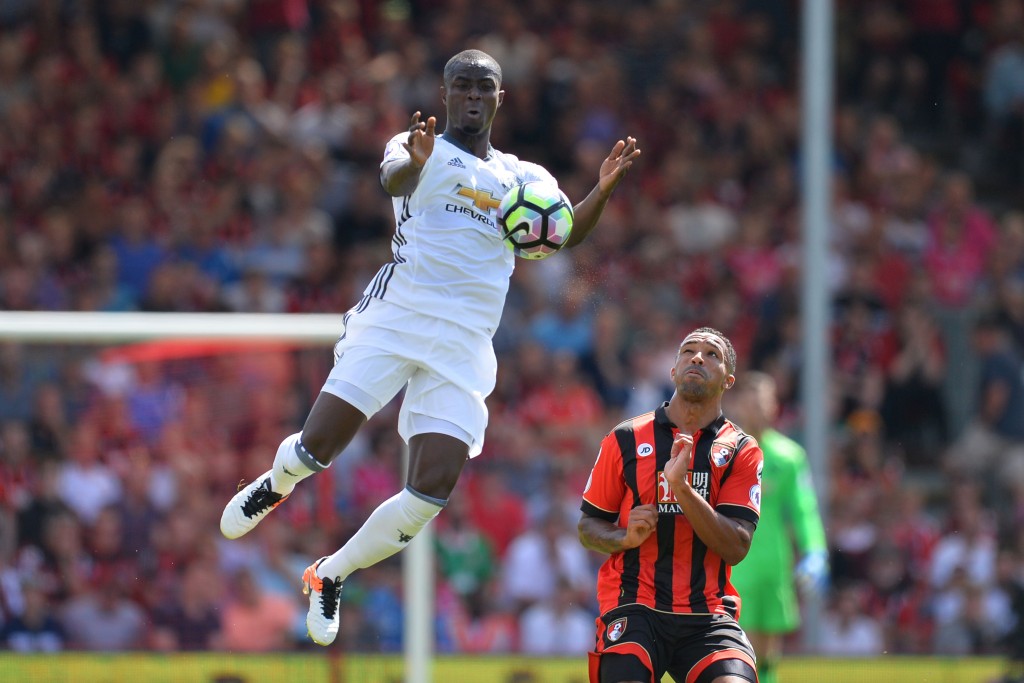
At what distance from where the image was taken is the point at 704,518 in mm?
5551

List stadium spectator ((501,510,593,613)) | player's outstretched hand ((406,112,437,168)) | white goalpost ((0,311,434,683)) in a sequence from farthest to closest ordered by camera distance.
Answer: stadium spectator ((501,510,593,613)) → white goalpost ((0,311,434,683)) → player's outstretched hand ((406,112,437,168))

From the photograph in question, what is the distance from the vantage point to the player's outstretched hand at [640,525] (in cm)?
558

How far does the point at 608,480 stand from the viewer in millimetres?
5820

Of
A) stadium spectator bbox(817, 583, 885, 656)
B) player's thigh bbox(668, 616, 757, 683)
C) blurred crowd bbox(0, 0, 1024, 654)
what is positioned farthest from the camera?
stadium spectator bbox(817, 583, 885, 656)

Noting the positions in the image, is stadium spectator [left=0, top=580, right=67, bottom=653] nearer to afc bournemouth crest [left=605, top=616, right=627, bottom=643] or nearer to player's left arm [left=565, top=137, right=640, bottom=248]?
afc bournemouth crest [left=605, top=616, right=627, bottom=643]

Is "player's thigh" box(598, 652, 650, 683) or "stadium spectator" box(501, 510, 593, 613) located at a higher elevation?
"stadium spectator" box(501, 510, 593, 613)

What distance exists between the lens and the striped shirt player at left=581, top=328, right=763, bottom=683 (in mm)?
5609

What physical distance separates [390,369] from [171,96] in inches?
271

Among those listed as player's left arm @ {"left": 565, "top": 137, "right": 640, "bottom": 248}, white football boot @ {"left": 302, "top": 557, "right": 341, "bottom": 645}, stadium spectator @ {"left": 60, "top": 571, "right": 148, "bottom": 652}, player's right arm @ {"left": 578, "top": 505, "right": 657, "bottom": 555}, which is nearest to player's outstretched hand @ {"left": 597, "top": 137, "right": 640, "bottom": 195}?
player's left arm @ {"left": 565, "top": 137, "right": 640, "bottom": 248}

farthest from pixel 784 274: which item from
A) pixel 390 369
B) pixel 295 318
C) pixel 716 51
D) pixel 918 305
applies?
pixel 390 369

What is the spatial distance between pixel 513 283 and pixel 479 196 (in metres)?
5.22

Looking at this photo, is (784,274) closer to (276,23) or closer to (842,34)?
(842,34)

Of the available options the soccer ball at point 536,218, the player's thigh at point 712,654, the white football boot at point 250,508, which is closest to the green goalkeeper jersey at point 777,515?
the player's thigh at point 712,654

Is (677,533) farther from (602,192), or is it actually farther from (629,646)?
(602,192)
